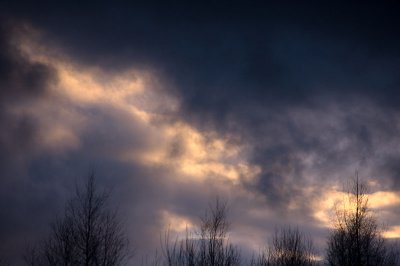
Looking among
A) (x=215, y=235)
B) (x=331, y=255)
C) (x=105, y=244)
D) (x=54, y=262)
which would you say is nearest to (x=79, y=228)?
(x=105, y=244)

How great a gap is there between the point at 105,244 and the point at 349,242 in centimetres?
1195

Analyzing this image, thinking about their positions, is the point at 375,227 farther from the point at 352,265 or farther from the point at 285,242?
the point at 285,242

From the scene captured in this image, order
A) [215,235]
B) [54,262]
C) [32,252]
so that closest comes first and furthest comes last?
[215,235]
[54,262]
[32,252]

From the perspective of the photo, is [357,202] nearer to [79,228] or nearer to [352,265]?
[352,265]

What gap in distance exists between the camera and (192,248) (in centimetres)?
1822

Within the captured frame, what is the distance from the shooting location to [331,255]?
83.6 feet

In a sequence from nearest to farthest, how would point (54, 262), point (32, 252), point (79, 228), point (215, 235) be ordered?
point (79, 228) → point (215, 235) → point (54, 262) → point (32, 252)

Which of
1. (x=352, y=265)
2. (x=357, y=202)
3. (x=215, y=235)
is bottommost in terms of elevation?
(x=352, y=265)

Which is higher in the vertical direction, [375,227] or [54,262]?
[375,227]

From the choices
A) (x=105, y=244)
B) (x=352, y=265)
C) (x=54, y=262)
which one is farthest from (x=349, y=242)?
(x=54, y=262)

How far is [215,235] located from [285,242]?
798 cm

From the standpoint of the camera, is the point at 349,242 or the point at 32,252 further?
the point at 32,252

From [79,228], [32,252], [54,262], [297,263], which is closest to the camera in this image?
[79,228]

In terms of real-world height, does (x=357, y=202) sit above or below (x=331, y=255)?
above
